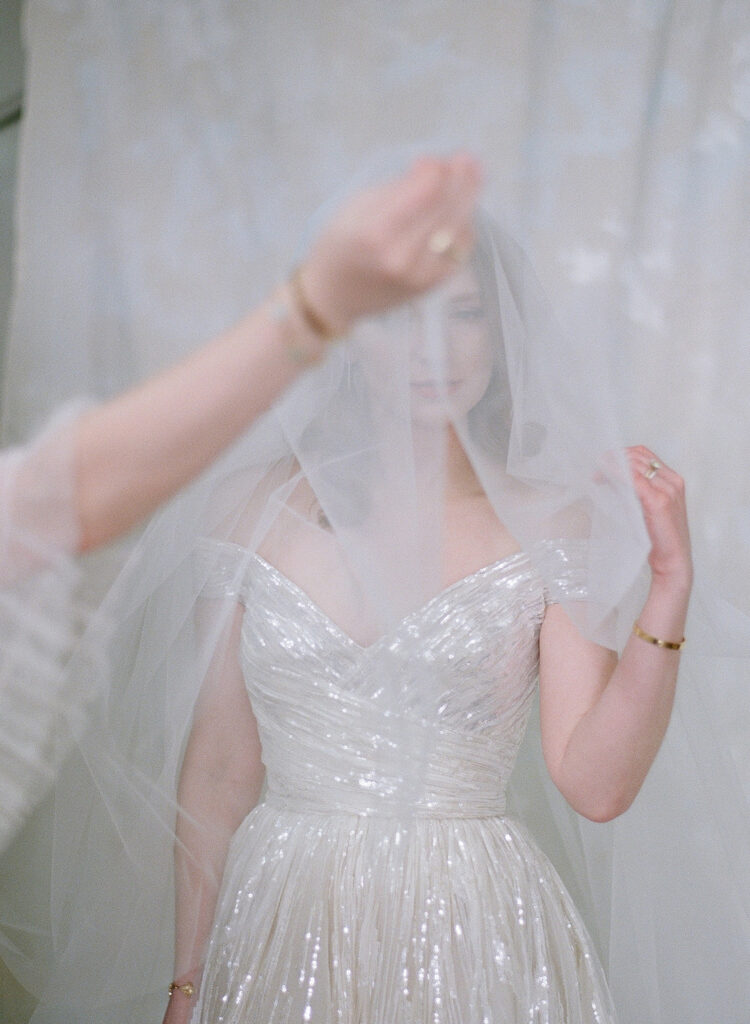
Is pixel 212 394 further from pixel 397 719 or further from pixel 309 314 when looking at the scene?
pixel 397 719

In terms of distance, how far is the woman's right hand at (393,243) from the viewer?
0.53m

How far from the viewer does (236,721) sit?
1.23 meters

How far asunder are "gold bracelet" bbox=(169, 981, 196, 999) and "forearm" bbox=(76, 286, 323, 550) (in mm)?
720

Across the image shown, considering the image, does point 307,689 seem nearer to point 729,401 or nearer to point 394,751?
point 394,751

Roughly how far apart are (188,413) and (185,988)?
78 cm

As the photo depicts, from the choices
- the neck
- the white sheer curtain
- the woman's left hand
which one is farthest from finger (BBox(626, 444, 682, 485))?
the neck

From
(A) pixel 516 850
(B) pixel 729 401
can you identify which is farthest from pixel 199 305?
(B) pixel 729 401

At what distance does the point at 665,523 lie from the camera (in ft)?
3.34

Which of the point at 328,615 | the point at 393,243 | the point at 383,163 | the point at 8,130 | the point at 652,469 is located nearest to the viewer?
the point at 393,243

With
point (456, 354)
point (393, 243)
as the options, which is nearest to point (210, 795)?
point (456, 354)

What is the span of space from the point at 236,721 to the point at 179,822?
14 cm

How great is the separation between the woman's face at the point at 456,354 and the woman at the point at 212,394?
311 mm

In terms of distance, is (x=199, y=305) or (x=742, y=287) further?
(x=742, y=287)

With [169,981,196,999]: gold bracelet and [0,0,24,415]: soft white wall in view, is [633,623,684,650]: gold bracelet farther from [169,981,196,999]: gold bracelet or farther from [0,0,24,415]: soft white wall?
[0,0,24,415]: soft white wall
